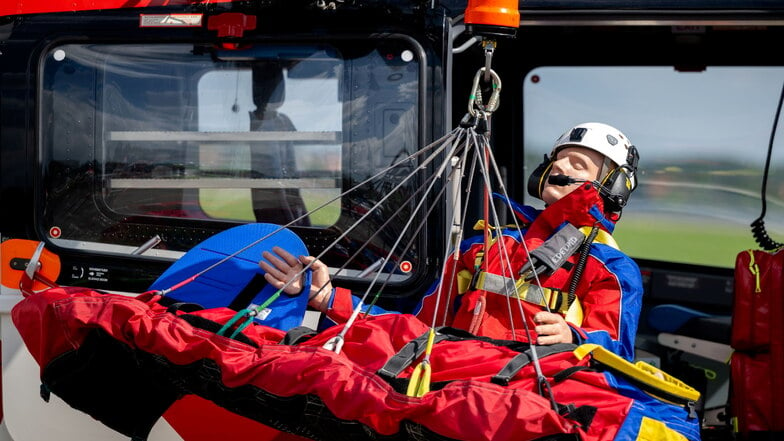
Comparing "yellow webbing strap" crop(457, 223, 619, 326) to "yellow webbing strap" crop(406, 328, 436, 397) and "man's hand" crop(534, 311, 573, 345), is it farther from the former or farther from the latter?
"yellow webbing strap" crop(406, 328, 436, 397)

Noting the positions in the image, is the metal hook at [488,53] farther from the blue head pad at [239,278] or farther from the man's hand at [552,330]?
the blue head pad at [239,278]

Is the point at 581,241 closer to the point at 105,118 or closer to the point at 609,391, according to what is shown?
the point at 609,391

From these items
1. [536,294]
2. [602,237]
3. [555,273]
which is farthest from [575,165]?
[536,294]

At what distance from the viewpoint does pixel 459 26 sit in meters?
3.41

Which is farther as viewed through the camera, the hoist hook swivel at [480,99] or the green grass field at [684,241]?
the green grass field at [684,241]

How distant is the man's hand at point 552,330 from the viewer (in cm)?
266

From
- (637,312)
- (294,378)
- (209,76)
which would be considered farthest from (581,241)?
(209,76)

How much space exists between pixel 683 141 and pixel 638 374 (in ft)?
11.4

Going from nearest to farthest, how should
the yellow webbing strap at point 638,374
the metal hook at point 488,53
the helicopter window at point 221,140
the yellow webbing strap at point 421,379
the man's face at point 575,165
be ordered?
the yellow webbing strap at point 421,379 → the yellow webbing strap at point 638,374 → the metal hook at point 488,53 → the man's face at point 575,165 → the helicopter window at point 221,140

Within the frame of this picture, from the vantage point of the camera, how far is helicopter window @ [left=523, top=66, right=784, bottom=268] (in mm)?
5418

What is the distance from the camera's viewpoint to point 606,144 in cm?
339

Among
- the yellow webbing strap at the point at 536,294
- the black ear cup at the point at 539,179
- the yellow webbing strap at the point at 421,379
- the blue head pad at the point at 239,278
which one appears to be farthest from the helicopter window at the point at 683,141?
the yellow webbing strap at the point at 421,379

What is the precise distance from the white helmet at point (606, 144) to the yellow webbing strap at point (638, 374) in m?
1.03

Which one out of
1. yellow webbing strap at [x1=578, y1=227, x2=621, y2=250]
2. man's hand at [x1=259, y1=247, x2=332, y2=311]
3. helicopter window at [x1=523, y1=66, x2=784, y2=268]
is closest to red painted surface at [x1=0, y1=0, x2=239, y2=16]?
man's hand at [x1=259, y1=247, x2=332, y2=311]
